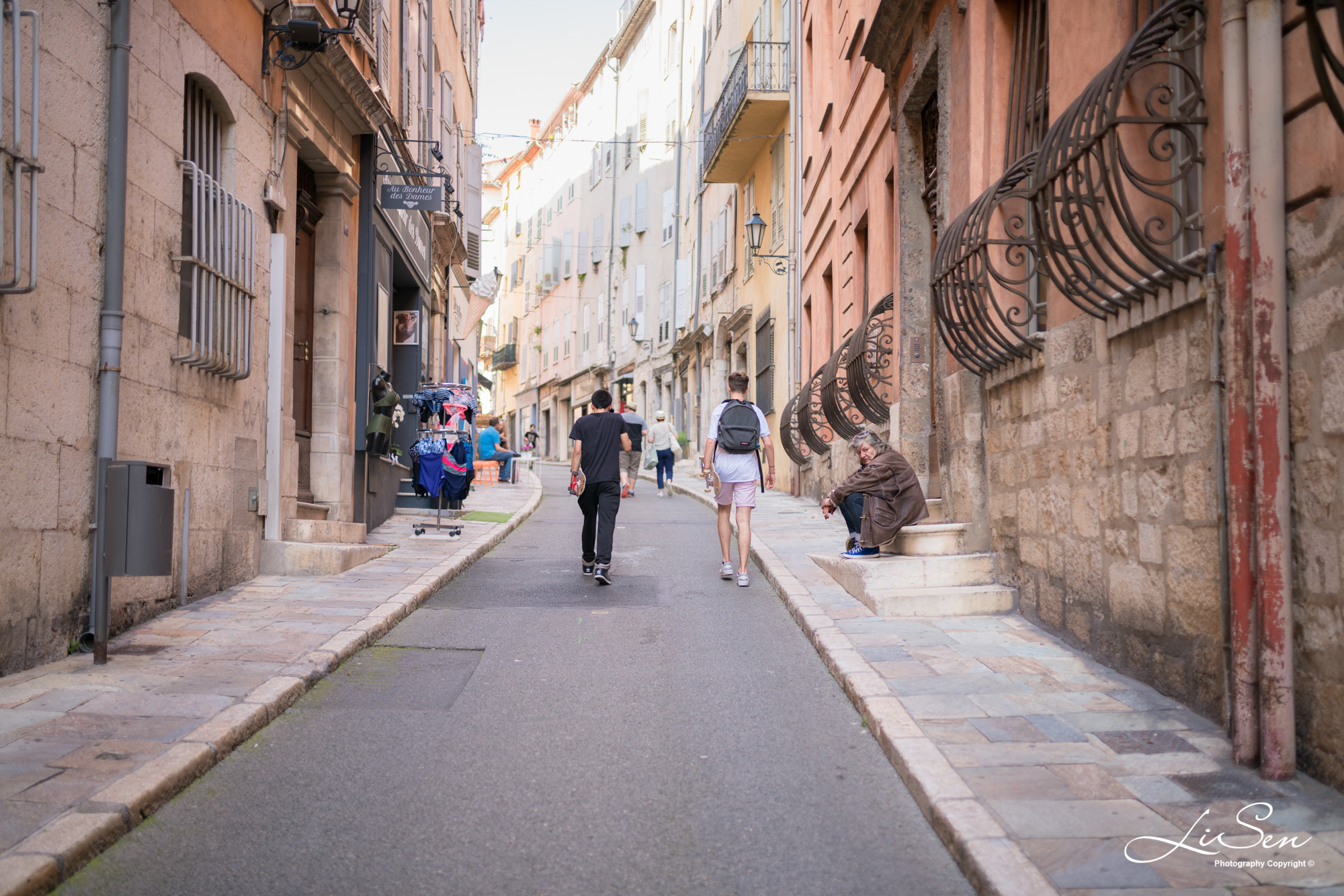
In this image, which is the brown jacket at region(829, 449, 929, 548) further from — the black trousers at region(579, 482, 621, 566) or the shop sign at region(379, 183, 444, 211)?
the shop sign at region(379, 183, 444, 211)

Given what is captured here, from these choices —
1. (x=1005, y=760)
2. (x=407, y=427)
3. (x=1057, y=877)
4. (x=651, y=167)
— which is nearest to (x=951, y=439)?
(x=1005, y=760)

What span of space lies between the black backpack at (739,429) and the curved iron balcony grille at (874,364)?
8.43 ft

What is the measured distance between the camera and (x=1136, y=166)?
599cm

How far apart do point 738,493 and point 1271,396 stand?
6.00m

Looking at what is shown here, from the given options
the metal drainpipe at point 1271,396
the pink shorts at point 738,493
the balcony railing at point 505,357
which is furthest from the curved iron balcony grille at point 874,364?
the balcony railing at point 505,357

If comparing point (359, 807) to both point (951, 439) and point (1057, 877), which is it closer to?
point (1057, 877)

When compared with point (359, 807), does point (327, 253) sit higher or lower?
higher

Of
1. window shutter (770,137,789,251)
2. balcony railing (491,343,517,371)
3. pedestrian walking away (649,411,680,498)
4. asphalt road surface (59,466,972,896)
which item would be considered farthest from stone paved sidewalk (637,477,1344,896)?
balcony railing (491,343,517,371)

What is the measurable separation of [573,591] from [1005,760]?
5500 mm

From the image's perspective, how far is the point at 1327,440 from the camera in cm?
395

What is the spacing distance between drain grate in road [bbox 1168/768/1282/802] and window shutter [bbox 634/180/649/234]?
36.4m

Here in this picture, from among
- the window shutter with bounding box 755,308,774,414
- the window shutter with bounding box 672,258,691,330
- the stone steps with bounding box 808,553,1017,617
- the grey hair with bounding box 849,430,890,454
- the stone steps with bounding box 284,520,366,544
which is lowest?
the stone steps with bounding box 808,553,1017,617

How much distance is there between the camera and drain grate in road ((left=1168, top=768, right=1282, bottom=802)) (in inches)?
156

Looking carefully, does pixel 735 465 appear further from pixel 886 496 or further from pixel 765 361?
pixel 765 361
